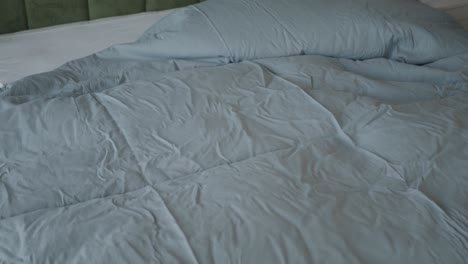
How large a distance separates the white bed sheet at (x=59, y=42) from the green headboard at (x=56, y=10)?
4 cm

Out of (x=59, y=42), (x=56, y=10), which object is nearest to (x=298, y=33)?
(x=59, y=42)

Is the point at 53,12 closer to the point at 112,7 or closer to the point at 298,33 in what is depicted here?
the point at 112,7

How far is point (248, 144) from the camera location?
0.97 metres

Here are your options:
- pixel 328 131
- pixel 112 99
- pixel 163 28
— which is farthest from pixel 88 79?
pixel 328 131

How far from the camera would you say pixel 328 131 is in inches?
40.7

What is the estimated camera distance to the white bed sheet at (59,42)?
4.46ft

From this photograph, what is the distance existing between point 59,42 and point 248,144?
0.92 meters

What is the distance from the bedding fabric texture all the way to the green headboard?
0.43m

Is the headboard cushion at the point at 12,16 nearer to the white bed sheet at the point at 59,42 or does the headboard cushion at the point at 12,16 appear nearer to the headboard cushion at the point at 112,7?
the white bed sheet at the point at 59,42

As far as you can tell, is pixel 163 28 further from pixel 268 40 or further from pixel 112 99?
pixel 112 99

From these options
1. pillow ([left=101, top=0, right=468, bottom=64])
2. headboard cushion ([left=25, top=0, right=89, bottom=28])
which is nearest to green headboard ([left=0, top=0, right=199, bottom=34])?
headboard cushion ([left=25, top=0, right=89, bottom=28])

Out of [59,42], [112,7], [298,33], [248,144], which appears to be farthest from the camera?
[112,7]

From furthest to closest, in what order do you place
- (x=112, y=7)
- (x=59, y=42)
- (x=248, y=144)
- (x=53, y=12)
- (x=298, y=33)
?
(x=112, y=7) → (x=53, y=12) → (x=59, y=42) → (x=298, y=33) → (x=248, y=144)

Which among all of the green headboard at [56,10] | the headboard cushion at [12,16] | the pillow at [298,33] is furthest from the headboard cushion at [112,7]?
the pillow at [298,33]
